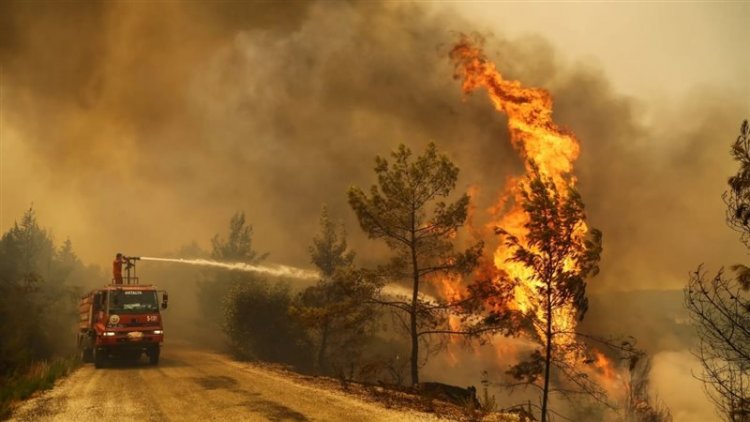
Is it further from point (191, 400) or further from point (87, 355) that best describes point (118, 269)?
point (191, 400)

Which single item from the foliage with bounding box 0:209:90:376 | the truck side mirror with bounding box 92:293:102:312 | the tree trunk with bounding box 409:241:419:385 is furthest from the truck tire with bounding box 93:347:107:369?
the tree trunk with bounding box 409:241:419:385

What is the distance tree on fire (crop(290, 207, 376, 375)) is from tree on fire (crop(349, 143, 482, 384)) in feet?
3.86

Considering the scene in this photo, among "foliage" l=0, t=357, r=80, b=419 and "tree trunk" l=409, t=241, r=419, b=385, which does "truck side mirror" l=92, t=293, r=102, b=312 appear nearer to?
"foliage" l=0, t=357, r=80, b=419

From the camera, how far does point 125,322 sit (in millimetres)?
20406

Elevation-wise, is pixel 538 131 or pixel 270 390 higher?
pixel 538 131

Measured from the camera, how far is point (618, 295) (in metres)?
56.6

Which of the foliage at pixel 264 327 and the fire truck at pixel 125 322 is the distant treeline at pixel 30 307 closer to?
the fire truck at pixel 125 322

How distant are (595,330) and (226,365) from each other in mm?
41572

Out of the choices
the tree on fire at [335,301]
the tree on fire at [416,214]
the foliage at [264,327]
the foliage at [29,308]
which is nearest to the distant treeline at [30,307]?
the foliage at [29,308]

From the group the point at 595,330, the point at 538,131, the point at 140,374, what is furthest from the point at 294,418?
the point at 595,330

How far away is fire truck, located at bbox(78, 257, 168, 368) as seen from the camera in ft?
66.0

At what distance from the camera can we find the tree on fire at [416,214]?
19.2m

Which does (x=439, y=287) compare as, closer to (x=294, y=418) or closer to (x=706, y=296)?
(x=294, y=418)

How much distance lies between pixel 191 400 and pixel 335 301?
16785 millimetres
